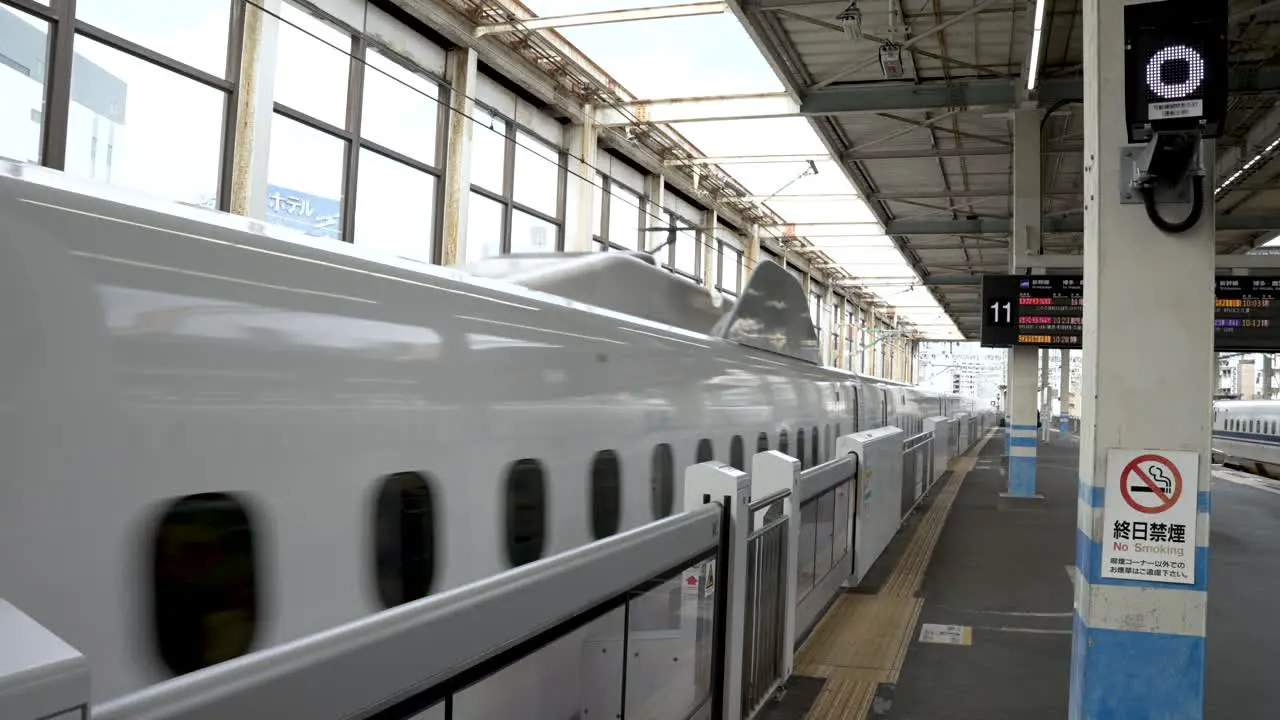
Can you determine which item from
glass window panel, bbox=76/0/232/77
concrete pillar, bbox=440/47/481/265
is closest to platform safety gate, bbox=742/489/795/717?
glass window panel, bbox=76/0/232/77

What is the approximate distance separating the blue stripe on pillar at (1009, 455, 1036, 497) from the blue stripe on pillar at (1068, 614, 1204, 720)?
13.5 metres

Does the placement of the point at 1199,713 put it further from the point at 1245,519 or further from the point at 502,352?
the point at 1245,519

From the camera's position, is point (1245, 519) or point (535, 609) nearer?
point (535, 609)

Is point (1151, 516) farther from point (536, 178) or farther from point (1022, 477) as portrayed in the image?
point (536, 178)

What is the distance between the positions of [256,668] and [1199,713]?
450 cm

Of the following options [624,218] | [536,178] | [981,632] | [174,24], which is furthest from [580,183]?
[981,632]

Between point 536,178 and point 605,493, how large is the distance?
50.0 ft

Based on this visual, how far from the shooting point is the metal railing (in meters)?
12.6

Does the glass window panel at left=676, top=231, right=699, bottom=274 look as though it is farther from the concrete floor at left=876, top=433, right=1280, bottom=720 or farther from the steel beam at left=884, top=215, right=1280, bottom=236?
the concrete floor at left=876, top=433, right=1280, bottom=720

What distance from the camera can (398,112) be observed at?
1504 cm

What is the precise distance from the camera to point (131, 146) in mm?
10367

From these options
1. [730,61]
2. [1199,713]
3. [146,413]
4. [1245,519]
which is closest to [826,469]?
[1199,713]

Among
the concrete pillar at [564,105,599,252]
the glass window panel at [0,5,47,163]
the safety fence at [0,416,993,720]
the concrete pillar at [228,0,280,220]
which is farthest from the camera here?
the concrete pillar at [564,105,599,252]

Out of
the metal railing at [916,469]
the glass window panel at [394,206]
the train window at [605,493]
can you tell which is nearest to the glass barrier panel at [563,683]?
the train window at [605,493]
